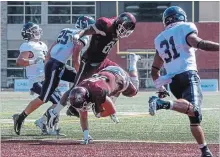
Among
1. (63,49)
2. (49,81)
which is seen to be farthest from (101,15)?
(49,81)

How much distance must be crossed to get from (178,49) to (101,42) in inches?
72.9

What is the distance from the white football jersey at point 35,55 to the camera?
9383mm

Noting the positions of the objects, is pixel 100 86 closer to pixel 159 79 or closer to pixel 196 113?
pixel 159 79

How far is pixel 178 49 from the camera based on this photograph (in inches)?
258

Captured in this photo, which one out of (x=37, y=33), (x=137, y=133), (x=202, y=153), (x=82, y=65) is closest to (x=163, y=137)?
(x=137, y=133)

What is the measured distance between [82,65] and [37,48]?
1.32 m

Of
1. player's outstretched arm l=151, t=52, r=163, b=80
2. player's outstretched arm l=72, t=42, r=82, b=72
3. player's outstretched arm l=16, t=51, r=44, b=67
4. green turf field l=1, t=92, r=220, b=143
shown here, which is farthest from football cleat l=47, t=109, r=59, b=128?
player's outstretched arm l=151, t=52, r=163, b=80

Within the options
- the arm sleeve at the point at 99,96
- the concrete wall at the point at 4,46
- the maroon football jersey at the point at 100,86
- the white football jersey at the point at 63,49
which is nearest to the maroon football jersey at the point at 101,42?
the white football jersey at the point at 63,49

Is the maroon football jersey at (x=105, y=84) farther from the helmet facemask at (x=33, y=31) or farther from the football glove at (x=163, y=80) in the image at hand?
the helmet facemask at (x=33, y=31)

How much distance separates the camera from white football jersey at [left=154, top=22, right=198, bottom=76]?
6465 millimetres

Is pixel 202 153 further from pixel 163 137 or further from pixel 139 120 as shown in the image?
pixel 139 120

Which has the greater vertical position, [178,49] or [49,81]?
[178,49]

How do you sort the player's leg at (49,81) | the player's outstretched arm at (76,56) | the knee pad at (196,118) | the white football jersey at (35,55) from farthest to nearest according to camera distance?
the white football jersey at (35,55) < the player's leg at (49,81) < the player's outstretched arm at (76,56) < the knee pad at (196,118)

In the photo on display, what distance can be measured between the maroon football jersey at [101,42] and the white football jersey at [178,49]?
4.51 ft
